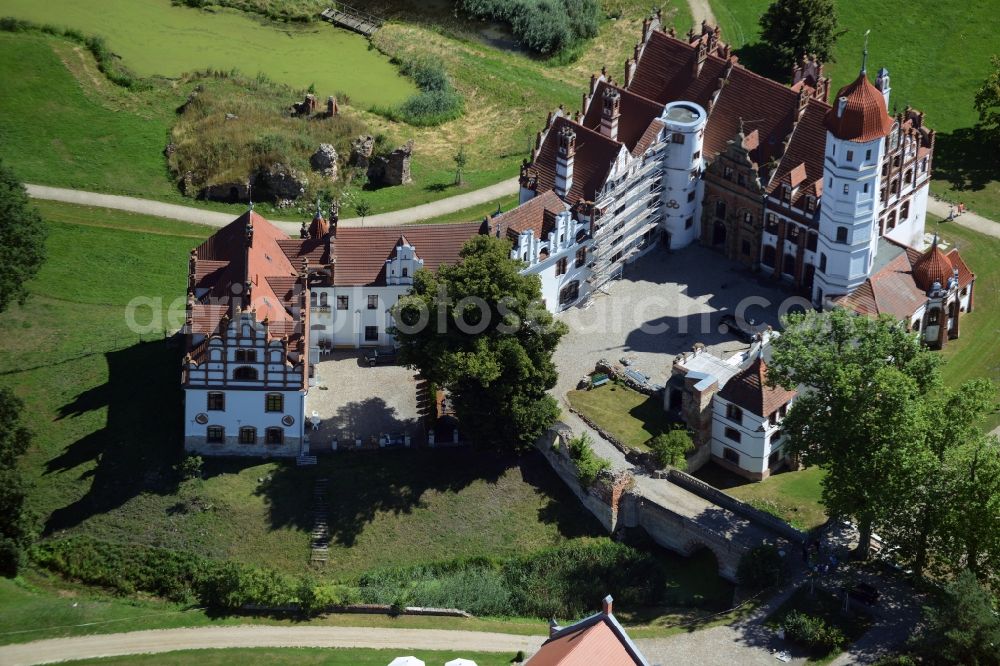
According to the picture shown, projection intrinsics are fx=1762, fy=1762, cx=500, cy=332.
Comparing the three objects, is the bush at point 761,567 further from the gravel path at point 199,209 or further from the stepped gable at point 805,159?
the gravel path at point 199,209

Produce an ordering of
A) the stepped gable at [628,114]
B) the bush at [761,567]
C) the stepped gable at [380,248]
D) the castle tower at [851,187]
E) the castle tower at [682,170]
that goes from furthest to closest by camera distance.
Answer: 1. the stepped gable at [628,114]
2. the castle tower at [682,170]
3. the stepped gable at [380,248]
4. the castle tower at [851,187]
5. the bush at [761,567]

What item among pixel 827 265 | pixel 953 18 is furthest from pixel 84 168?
pixel 953 18

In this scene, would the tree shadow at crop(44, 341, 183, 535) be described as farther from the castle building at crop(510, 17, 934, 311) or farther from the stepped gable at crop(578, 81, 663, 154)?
the stepped gable at crop(578, 81, 663, 154)

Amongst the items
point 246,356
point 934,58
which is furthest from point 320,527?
point 934,58

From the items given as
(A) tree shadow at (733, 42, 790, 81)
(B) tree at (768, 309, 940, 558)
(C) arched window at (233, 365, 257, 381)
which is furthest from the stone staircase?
(A) tree shadow at (733, 42, 790, 81)

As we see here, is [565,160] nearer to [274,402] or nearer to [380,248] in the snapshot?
[380,248]

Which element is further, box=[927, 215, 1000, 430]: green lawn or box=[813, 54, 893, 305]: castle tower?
box=[927, 215, 1000, 430]: green lawn

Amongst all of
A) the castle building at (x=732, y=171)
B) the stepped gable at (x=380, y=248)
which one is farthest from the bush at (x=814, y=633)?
the stepped gable at (x=380, y=248)
